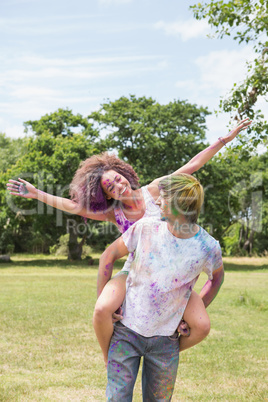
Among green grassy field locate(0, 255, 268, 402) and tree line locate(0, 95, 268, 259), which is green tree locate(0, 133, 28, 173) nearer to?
tree line locate(0, 95, 268, 259)

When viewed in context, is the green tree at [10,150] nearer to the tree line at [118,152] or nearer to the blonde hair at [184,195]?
the tree line at [118,152]

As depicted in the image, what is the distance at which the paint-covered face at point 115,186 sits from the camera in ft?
10.1

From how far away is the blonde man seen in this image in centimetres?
248

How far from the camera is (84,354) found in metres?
7.11

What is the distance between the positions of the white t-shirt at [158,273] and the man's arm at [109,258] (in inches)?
1.8

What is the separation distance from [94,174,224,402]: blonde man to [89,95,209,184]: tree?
24.5m

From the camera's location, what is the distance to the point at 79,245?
30.2 meters

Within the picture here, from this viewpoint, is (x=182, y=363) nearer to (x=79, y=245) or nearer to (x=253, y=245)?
(x=79, y=245)

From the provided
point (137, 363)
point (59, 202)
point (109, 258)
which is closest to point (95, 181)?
point (59, 202)

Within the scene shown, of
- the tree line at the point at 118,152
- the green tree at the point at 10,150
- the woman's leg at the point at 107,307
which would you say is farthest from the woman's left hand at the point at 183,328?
the green tree at the point at 10,150

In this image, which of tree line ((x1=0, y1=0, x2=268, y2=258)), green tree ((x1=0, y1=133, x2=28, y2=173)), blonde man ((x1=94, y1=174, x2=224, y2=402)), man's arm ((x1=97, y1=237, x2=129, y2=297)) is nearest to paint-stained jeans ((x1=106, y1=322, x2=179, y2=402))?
blonde man ((x1=94, y1=174, x2=224, y2=402))

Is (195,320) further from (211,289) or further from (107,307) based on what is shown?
(107,307)

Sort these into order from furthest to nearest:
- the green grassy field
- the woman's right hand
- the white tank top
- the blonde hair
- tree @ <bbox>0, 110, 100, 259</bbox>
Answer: tree @ <bbox>0, 110, 100, 259</bbox> < the green grassy field < the woman's right hand < the white tank top < the blonde hair

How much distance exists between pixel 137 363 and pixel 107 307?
0.39 m
